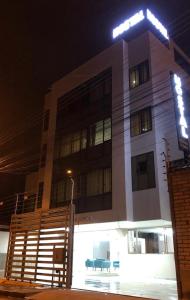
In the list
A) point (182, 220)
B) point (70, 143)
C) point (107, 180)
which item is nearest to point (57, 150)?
point (70, 143)

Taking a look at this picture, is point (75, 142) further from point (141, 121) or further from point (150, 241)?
point (150, 241)

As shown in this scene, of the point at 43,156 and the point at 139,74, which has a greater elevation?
the point at 139,74

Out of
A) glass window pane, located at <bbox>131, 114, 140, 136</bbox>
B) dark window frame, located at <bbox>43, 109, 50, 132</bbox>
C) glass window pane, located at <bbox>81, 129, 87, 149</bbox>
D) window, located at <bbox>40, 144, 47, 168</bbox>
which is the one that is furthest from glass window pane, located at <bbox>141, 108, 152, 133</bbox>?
dark window frame, located at <bbox>43, 109, 50, 132</bbox>

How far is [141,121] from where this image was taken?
19.8 metres

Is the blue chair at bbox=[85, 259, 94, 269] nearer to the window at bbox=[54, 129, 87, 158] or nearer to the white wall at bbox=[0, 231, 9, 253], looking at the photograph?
the window at bbox=[54, 129, 87, 158]

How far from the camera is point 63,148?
80.8ft

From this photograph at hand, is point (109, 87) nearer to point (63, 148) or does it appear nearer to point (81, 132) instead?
point (81, 132)

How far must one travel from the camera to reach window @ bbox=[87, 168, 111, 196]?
790 inches

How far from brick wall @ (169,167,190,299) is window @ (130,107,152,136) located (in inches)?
420

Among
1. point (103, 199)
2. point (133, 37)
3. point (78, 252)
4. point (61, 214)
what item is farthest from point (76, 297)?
point (133, 37)

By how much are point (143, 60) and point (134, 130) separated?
497 cm

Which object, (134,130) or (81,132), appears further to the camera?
(81,132)

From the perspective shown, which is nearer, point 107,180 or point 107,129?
point 107,180

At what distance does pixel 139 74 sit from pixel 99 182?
793 centimetres
